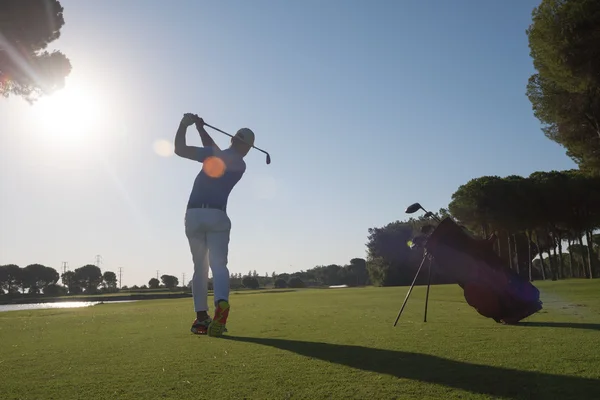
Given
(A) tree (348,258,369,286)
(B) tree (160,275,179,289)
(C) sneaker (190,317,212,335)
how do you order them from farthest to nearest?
(A) tree (348,258,369,286)
(B) tree (160,275,179,289)
(C) sneaker (190,317,212,335)

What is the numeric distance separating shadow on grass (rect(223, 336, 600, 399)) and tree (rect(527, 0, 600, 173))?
812 inches

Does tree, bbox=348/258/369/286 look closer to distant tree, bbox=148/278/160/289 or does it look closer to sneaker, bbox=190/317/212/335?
distant tree, bbox=148/278/160/289

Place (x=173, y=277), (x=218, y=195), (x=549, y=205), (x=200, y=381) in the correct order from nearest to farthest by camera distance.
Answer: (x=200, y=381), (x=218, y=195), (x=549, y=205), (x=173, y=277)

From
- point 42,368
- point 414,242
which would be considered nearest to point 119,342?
point 42,368

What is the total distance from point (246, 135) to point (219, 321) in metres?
2.95

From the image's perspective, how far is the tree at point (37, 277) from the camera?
14988cm

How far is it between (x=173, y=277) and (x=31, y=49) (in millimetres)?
162875

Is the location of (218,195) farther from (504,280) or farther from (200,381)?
(504,280)

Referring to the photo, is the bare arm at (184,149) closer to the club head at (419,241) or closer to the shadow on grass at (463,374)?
the shadow on grass at (463,374)

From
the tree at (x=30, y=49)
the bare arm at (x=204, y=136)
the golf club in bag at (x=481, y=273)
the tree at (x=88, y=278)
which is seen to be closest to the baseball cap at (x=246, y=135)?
the bare arm at (x=204, y=136)

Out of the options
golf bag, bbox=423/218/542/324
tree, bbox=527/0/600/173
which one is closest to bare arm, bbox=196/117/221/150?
golf bag, bbox=423/218/542/324

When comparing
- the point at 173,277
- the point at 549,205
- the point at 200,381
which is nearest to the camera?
the point at 200,381

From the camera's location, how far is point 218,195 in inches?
279

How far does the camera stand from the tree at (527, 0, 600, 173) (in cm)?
1994
